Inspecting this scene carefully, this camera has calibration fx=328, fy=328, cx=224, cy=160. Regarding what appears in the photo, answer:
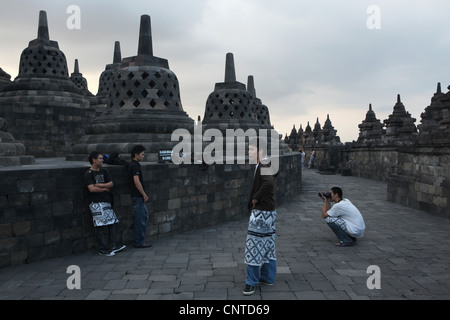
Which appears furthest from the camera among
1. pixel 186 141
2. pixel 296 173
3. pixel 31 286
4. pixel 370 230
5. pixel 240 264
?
pixel 296 173

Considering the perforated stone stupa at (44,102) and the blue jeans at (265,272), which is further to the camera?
the perforated stone stupa at (44,102)

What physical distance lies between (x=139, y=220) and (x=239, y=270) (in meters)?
1.98

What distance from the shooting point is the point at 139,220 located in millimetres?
5520

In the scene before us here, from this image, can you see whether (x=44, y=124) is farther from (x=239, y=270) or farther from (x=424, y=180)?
(x=424, y=180)

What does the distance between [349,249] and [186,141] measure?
13.8ft

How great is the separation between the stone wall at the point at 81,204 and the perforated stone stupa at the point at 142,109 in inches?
43.6

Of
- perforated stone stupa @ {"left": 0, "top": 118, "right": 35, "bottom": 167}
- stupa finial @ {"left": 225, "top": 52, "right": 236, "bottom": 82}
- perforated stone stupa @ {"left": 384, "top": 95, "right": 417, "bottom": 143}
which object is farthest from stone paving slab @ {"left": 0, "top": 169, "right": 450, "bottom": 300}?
perforated stone stupa @ {"left": 384, "top": 95, "right": 417, "bottom": 143}

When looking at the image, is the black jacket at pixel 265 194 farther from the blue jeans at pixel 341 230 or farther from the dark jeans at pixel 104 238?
the dark jeans at pixel 104 238

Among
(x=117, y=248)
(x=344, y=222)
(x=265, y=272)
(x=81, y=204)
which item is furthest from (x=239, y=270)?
(x=81, y=204)

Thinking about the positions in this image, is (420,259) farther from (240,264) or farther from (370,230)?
(240,264)

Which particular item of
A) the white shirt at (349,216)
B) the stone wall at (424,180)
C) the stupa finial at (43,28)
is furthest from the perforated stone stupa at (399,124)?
the stupa finial at (43,28)

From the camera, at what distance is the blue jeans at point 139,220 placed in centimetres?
549

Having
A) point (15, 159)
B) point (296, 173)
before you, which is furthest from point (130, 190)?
point (296, 173)

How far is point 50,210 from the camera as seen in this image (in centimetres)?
486
